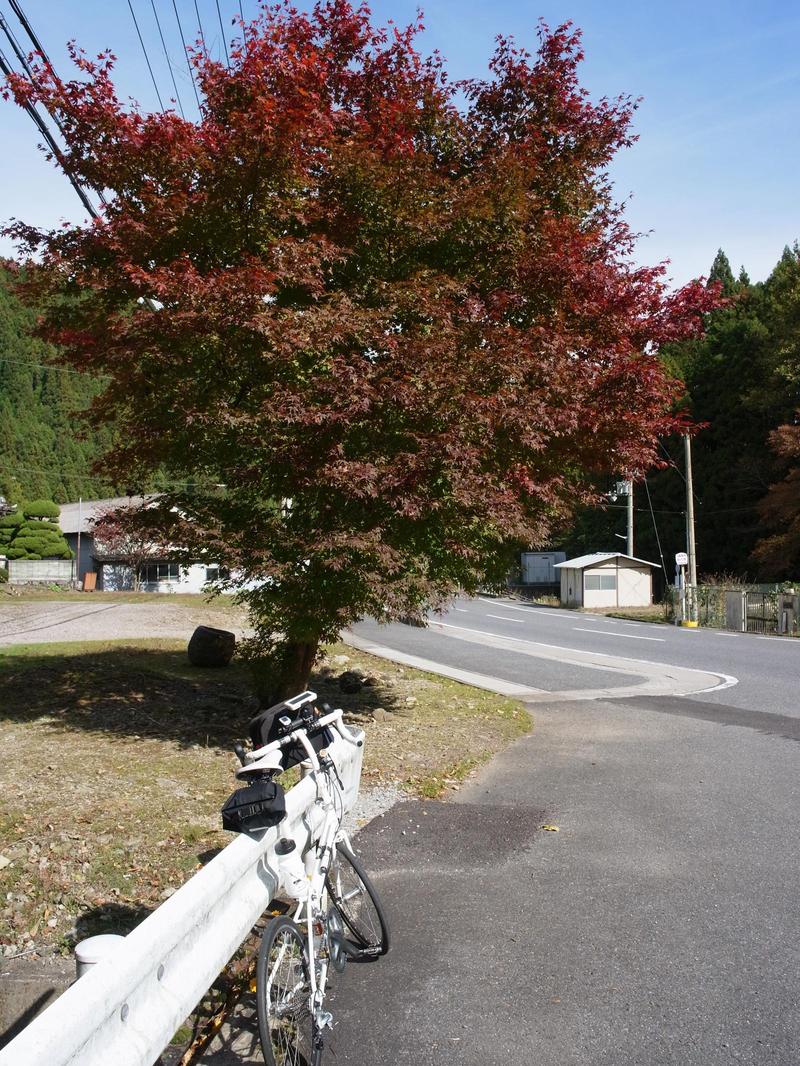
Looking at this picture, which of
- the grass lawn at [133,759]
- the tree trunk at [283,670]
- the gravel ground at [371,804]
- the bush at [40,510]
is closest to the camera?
the grass lawn at [133,759]

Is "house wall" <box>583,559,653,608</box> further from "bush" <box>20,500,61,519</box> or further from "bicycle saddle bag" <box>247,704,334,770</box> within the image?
"bicycle saddle bag" <box>247,704,334,770</box>

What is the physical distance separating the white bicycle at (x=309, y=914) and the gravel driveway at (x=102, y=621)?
47.3 feet

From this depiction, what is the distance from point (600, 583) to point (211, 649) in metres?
35.3

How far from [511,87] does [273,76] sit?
3.36 metres

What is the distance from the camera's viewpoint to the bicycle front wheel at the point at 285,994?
284 centimetres

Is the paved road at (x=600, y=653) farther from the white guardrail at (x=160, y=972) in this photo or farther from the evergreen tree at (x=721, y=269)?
the evergreen tree at (x=721, y=269)

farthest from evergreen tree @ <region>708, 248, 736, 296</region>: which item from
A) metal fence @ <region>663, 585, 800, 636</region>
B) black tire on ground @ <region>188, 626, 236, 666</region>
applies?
black tire on ground @ <region>188, 626, 236, 666</region>

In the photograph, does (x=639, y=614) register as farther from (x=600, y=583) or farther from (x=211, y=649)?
(x=211, y=649)

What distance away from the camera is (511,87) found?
9922mm

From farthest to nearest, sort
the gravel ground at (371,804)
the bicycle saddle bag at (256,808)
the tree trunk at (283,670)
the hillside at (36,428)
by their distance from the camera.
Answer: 1. the hillside at (36,428)
2. the tree trunk at (283,670)
3. the gravel ground at (371,804)
4. the bicycle saddle bag at (256,808)

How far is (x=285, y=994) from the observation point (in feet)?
10.0

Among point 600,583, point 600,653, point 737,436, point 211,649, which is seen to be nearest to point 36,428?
point 600,583

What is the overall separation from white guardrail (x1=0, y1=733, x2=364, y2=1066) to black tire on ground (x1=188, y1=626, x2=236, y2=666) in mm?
9962

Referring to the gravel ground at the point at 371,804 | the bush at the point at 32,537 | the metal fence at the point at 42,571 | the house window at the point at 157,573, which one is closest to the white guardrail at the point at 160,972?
the gravel ground at the point at 371,804
